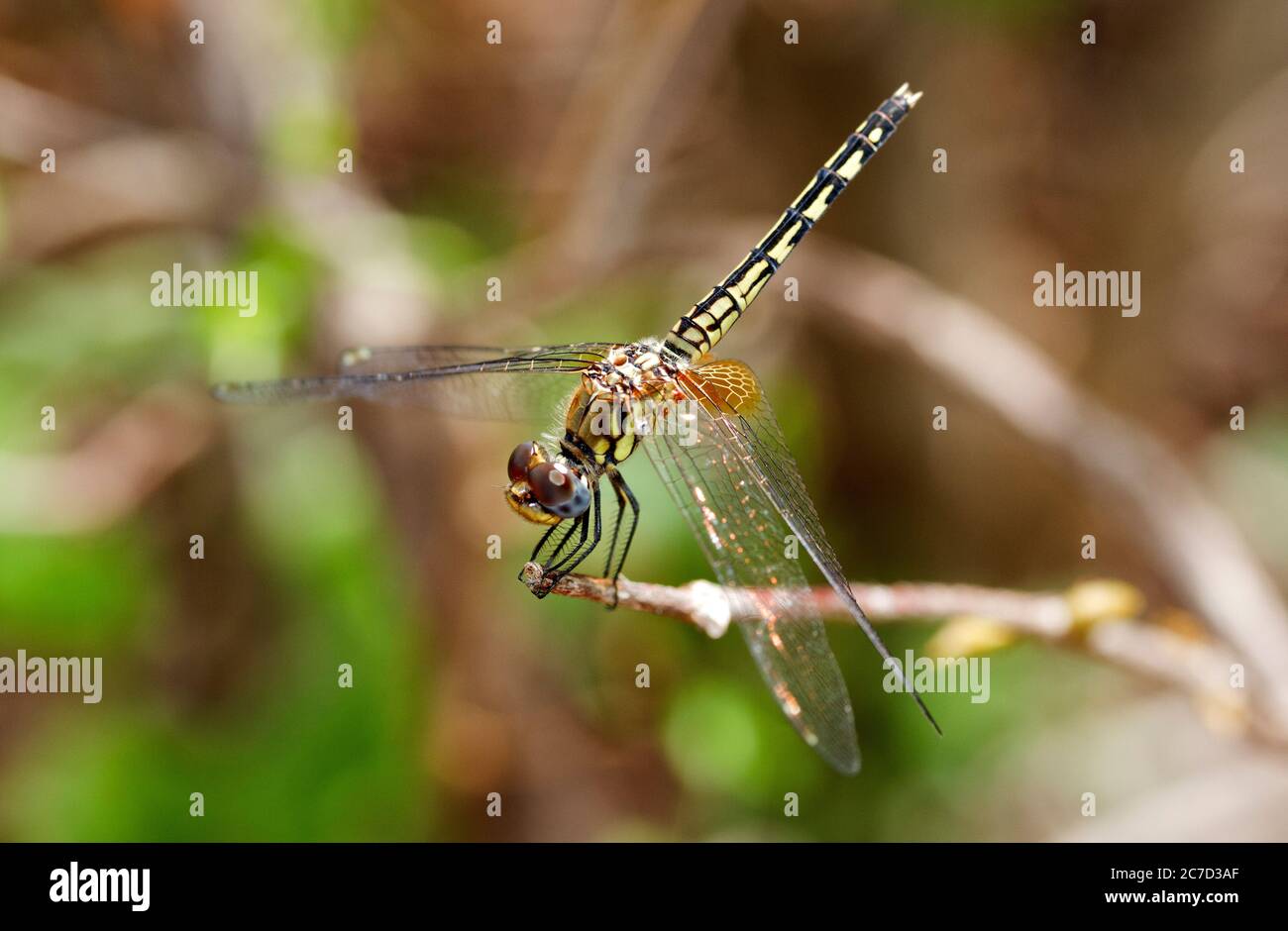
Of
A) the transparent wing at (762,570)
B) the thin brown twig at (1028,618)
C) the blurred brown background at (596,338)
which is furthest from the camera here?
the blurred brown background at (596,338)

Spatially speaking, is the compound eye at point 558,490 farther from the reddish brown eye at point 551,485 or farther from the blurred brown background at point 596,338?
the blurred brown background at point 596,338

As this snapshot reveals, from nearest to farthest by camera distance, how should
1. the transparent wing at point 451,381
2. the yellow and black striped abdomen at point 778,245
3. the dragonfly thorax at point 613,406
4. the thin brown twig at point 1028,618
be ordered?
the thin brown twig at point 1028,618 < the dragonfly thorax at point 613,406 < the transparent wing at point 451,381 < the yellow and black striped abdomen at point 778,245

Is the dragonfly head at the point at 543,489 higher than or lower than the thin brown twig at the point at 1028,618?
higher

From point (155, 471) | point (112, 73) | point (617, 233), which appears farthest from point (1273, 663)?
point (112, 73)

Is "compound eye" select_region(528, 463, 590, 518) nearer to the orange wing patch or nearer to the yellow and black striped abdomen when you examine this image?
the orange wing patch

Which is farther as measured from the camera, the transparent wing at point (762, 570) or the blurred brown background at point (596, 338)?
the blurred brown background at point (596, 338)

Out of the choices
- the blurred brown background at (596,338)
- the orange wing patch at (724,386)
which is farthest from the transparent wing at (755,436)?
the blurred brown background at (596,338)

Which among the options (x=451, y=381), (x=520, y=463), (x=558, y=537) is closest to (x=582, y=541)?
(x=558, y=537)

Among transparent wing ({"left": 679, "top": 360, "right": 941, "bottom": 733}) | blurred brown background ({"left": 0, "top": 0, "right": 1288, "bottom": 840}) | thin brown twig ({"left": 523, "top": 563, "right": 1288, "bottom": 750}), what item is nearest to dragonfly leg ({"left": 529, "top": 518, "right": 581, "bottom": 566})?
thin brown twig ({"left": 523, "top": 563, "right": 1288, "bottom": 750})

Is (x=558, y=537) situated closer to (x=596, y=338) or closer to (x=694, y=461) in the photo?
(x=694, y=461)
